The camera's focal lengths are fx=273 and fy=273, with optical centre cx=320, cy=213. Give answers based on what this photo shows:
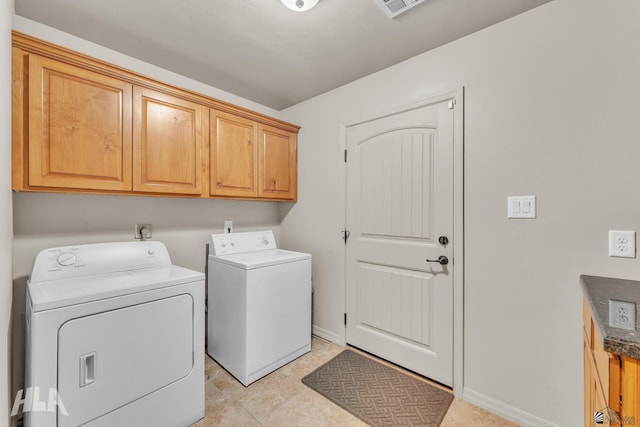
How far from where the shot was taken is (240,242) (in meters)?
2.47

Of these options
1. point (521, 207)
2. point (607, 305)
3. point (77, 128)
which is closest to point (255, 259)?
point (77, 128)

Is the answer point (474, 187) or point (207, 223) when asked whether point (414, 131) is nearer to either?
point (474, 187)

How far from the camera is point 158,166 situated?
188cm

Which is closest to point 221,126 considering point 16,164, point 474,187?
point 16,164

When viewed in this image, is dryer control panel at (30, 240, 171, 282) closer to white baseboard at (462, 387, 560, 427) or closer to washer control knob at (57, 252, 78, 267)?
washer control knob at (57, 252, 78, 267)

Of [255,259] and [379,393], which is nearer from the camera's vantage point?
[379,393]

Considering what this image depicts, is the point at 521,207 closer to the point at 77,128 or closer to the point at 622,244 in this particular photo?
the point at 622,244

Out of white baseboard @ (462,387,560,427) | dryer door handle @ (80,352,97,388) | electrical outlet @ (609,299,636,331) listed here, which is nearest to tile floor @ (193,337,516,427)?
white baseboard @ (462,387,560,427)

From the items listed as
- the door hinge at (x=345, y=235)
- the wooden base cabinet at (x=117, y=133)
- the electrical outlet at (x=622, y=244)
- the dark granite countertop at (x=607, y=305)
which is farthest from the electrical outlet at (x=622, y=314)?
the wooden base cabinet at (x=117, y=133)

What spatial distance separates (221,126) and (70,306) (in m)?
1.54

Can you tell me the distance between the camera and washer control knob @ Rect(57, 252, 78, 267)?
1.59m

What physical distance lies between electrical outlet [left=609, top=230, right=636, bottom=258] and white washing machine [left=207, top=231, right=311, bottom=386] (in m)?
1.87

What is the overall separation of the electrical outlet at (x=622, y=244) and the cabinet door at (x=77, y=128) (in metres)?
2.70

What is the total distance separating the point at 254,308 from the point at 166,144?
1314 millimetres
